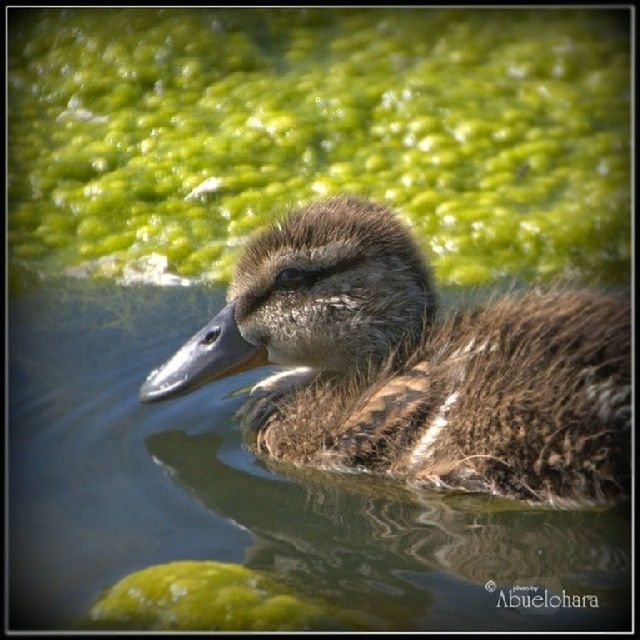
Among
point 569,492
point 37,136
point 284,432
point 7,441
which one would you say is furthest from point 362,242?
point 37,136

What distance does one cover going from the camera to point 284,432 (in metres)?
3.27

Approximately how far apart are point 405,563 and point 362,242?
37.1 inches

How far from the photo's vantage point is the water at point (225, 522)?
2.68 metres

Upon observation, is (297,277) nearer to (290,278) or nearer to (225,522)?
(290,278)

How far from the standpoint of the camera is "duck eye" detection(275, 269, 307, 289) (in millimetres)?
3307

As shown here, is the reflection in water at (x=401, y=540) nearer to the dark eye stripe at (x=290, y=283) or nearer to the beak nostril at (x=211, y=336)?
the beak nostril at (x=211, y=336)

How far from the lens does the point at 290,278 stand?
3.32 m

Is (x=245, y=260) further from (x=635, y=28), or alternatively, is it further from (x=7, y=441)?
(x=635, y=28)

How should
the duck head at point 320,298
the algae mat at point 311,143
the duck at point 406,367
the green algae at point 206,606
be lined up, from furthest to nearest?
the algae mat at point 311,143 < the duck head at point 320,298 < the duck at point 406,367 < the green algae at point 206,606
